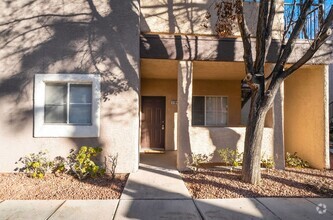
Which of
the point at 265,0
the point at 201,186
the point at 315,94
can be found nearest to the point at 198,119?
the point at 315,94

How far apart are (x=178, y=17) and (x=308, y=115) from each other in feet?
17.3

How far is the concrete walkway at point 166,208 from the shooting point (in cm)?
434

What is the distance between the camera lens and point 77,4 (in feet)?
23.1

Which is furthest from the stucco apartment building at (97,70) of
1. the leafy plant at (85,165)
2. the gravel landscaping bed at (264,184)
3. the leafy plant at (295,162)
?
the leafy plant at (295,162)

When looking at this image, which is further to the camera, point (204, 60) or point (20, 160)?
point (204, 60)

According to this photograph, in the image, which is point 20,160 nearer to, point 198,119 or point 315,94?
point 198,119

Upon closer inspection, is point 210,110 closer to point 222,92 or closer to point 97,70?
point 222,92

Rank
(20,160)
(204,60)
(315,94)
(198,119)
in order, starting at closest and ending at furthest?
(20,160) → (204,60) → (315,94) → (198,119)

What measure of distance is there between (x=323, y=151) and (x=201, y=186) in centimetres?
438

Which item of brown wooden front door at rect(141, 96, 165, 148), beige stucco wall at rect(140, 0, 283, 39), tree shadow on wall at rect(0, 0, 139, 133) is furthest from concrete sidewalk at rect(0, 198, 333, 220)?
brown wooden front door at rect(141, 96, 165, 148)

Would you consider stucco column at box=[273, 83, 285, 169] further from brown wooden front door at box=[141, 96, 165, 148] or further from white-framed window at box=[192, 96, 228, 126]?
brown wooden front door at box=[141, 96, 165, 148]

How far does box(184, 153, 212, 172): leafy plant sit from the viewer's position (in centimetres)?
709

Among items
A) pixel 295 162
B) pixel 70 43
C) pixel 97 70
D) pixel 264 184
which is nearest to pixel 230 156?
pixel 264 184

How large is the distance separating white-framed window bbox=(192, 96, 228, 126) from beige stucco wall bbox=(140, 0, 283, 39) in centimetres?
398
